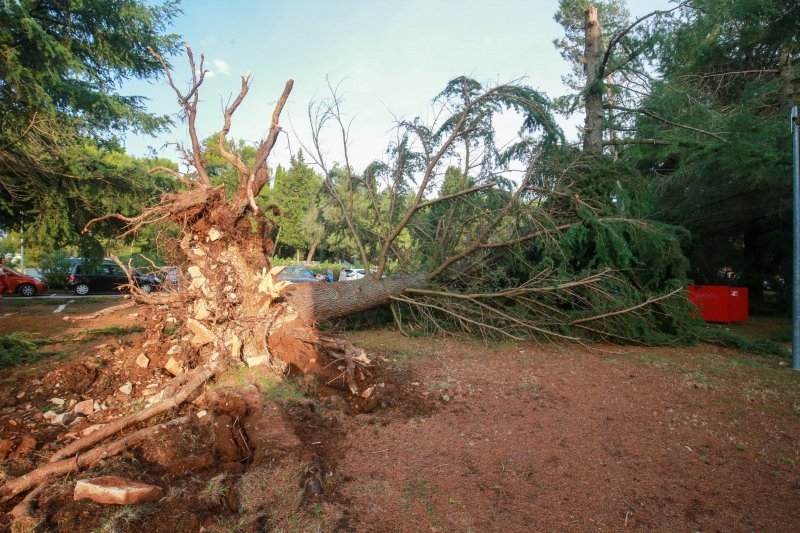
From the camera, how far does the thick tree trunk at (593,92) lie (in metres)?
9.49

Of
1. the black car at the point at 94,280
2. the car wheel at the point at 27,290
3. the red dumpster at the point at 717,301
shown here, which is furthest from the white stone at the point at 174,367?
the car wheel at the point at 27,290

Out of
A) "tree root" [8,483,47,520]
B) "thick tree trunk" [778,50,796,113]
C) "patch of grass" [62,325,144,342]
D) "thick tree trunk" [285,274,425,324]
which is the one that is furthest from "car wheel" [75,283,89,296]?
"thick tree trunk" [778,50,796,113]

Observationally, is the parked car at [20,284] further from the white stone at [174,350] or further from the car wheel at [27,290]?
the white stone at [174,350]

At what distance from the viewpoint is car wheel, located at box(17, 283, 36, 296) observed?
50.7ft

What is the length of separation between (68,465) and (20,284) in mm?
17200

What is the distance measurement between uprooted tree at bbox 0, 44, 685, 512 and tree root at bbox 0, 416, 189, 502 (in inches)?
34.5

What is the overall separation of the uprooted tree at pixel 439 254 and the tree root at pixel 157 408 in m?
0.04

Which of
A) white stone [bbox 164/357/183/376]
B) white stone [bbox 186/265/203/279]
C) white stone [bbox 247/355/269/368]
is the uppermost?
white stone [bbox 186/265/203/279]

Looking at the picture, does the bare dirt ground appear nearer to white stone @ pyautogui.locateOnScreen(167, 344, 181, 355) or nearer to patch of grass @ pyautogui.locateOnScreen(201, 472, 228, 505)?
patch of grass @ pyautogui.locateOnScreen(201, 472, 228, 505)

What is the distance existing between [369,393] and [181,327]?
2651 mm

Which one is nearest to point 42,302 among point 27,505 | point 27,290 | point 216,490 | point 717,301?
point 27,290

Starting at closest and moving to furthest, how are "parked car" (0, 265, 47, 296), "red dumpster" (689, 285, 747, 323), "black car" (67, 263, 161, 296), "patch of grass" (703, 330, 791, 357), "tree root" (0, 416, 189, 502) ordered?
"tree root" (0, 416, 189, 502) < "patch of grass" (703, 330, 791, 357) < "red dumpster" (689, 285, 747, 323) < "parked car" (0, 265, 47, 296) < "black car" (67, 263, 161, 296)

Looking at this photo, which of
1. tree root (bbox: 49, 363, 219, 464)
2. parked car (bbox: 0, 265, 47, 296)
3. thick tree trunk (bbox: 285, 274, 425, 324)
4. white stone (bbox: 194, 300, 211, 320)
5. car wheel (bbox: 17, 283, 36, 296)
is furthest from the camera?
car wheel (bbox: 17, 283, 36, 296)

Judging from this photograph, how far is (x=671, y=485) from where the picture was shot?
3031 millimetres
